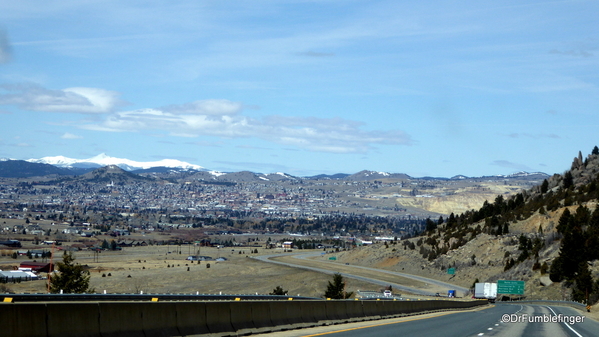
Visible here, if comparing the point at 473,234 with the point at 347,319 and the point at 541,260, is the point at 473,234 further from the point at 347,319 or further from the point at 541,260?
the point at 347,319

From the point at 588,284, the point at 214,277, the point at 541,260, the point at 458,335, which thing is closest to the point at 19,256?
the point at 214,277

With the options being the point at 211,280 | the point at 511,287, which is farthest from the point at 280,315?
the point at 211,280

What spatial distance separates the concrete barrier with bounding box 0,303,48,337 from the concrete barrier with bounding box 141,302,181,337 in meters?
2.91

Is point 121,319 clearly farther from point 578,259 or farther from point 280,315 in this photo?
point 578,259

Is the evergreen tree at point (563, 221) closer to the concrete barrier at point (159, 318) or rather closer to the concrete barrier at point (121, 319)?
the concrete barrier at point (159, 318)

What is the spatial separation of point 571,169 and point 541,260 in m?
49.6

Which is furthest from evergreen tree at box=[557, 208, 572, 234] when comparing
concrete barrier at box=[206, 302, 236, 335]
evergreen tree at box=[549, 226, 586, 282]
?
concrete barrier at box=[206, 302, 236, 335]

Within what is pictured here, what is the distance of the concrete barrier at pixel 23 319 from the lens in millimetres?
11547

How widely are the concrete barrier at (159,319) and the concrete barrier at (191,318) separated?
0.21 m

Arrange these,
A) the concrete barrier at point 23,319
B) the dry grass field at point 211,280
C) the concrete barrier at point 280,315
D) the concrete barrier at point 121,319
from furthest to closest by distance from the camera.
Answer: the dry grass field at point 211,280 → the concrete barrier at point 280,315 → the concrete barrier at point 121,319 → the concrete barrier at point 23,319

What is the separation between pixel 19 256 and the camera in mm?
166125

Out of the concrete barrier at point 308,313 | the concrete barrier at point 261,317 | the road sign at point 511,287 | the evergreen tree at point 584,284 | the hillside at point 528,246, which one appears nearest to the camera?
the concrete barrier at point 261,317

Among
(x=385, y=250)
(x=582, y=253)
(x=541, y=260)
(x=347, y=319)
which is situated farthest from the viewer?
(x=385, y=250)

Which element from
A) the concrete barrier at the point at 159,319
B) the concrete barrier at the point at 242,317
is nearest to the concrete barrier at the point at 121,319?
the concrete barrier at the point at 159,319
